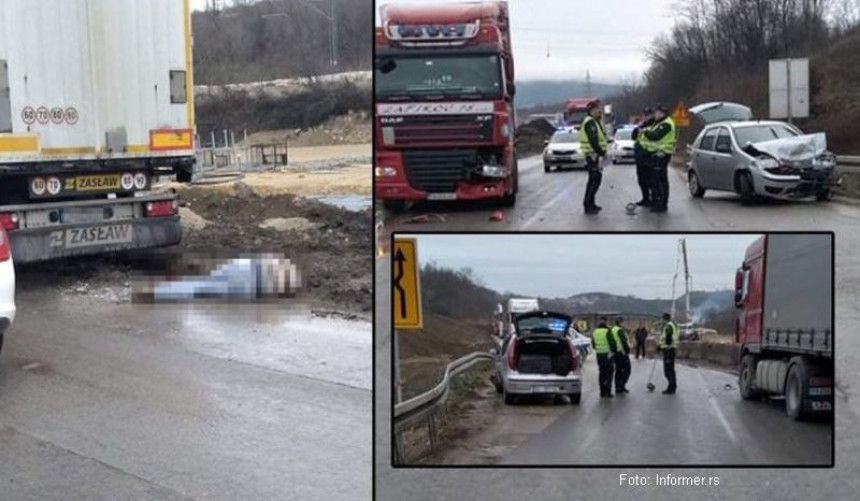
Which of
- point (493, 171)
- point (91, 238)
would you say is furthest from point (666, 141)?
point (91, 238)

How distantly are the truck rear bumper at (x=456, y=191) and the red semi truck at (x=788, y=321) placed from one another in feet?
9.03

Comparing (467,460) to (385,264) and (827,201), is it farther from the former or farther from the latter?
(827,201)

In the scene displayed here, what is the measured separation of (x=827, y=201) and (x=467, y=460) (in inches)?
158

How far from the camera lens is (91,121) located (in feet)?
24.7

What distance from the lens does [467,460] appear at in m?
2.31

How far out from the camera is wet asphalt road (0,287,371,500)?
3666mm

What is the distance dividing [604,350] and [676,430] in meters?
0.28

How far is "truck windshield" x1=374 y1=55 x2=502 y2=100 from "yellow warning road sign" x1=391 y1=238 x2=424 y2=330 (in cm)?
415

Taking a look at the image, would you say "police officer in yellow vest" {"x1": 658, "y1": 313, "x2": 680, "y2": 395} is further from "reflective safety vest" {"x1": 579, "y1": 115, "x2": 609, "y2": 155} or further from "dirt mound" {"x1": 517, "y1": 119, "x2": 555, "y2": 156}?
"dirt mound" {"x1": 517, "y1": 119, "x2": 555, "y2": 156}

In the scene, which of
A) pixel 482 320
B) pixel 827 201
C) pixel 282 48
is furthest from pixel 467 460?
pixel 282 48

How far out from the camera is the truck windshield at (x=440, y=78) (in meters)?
6.57

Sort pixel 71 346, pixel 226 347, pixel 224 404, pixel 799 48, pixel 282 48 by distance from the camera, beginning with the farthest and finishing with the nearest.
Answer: pixel 282 48
pixel 799 48
pixel 71 346
pixel 226 347
pixel 224 404

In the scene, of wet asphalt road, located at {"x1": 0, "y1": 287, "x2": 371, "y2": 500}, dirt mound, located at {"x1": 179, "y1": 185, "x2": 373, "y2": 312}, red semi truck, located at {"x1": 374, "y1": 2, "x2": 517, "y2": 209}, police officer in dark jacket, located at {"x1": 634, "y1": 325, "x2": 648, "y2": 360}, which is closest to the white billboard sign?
red semi truck, located at {"x1": 374, "y1": 2, "x2": 517, "y2": 209}

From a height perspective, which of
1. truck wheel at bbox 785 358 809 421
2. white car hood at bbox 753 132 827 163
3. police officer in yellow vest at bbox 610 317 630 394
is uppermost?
white car hood at bbox 753 132 827 163
